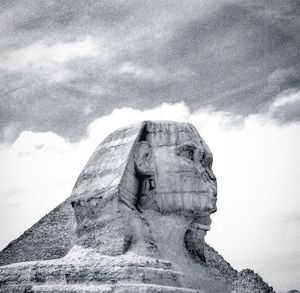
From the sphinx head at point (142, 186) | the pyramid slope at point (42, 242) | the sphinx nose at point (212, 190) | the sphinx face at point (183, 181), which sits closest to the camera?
the sphinx head at point (142, 186)

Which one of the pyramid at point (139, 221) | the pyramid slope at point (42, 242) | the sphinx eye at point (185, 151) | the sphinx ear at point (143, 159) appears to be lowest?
the pyramid at point (139, 221)

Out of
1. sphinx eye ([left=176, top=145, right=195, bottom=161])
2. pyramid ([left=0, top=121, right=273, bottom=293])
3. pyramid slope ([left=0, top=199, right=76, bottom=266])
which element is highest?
pyramid slope ([left=0, top=199, right=76, bottom=266])

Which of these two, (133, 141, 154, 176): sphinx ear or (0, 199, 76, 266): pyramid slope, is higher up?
(0, 199, 76, 266): pyramid slope

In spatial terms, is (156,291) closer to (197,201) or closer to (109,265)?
(109,265)

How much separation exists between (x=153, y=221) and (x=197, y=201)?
0.41 meters

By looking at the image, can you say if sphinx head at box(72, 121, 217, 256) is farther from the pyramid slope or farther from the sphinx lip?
the pyramid slope

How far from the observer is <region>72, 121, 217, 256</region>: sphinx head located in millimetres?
5754

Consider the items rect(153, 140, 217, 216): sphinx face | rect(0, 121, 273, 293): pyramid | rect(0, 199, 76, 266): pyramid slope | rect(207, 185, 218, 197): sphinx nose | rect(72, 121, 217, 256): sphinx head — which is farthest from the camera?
rect(0, 199, 76, 266): pyramid slope

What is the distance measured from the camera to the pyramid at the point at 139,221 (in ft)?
17.8

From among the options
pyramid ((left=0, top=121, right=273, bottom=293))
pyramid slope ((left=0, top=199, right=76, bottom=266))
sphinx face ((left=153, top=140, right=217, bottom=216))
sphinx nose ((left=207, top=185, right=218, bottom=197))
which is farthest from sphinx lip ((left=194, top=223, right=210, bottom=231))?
pyramid slope ((left=0, top=199, right=76, bottom=266))

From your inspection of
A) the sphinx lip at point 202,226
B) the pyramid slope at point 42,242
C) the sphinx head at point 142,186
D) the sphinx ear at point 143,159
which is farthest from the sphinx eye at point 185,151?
the pyramid slope at point 42,242

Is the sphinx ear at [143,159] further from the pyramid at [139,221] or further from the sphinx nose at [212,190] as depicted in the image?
the sphinx nose at [212,190]

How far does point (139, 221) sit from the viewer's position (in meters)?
5.92

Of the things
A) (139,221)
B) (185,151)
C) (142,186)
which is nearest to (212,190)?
(185,151)
